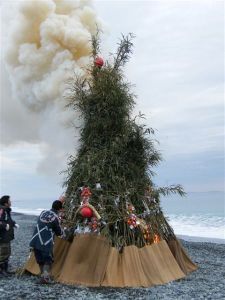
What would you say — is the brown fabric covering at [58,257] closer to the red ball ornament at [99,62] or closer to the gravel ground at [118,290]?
the gravel ground at [118,290]

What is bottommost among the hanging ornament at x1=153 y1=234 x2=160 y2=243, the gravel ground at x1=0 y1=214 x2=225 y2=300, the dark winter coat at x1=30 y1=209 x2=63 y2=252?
the gravel ground at x1=0 y1=214 x2=225 y2=300

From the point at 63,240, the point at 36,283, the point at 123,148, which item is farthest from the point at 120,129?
the point at 36,283

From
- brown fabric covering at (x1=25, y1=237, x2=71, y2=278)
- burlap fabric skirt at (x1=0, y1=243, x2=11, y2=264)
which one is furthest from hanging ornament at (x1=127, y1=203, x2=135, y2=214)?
burlap fabric skirt at (x1=0, y1=243, x2=11, y2=264)

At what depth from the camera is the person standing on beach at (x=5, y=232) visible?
1058cm

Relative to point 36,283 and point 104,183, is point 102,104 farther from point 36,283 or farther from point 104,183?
point 36,283

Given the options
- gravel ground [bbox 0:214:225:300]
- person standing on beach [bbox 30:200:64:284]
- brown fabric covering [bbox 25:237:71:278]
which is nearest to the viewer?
gravel ground [bbox 0:214:225:300]

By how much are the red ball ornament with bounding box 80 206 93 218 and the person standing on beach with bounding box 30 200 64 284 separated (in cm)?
63

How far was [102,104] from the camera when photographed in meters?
11.4

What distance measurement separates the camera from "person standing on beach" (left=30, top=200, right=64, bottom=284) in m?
9.59

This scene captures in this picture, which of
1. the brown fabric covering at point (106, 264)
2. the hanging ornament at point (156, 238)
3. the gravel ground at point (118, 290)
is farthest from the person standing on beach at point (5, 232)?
the hanging ornament at point (156, 238)

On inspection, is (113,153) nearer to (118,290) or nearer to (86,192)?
(86,192)

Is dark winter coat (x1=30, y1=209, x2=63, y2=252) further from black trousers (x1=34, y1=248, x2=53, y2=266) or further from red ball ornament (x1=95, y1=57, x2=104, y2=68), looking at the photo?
red ball ornament (x1=95, y1=57, x2=104, y2=68)

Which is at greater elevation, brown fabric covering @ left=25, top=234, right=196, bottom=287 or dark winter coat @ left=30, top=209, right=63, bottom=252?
dark winter coat @ left=30, top=209, right=63, bottom=252

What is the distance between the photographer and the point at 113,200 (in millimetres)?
10609
